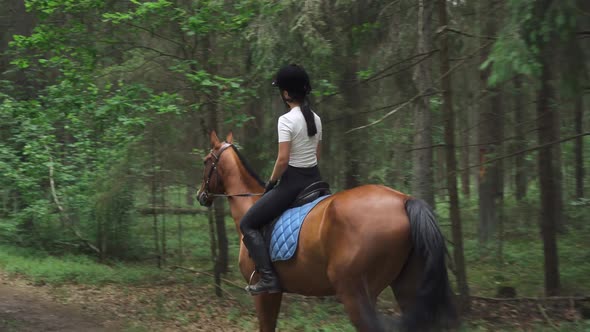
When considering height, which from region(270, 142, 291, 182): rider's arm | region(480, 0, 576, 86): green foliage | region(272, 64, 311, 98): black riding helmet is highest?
region(480, 0, 576, 86): green foliage

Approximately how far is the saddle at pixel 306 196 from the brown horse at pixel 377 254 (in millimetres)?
255

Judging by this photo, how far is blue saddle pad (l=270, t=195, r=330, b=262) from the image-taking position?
5.39 meters

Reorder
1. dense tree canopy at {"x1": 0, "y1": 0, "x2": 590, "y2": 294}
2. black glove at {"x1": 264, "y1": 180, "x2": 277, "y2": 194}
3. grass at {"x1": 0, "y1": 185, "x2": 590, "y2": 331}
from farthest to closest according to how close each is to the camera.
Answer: grass at {"x1": 0, "y1": 185, "x2": 590, "y2": 331} → dense tree canopy at {"x1": 0, "y1": 0, "x2": 590, "y2": 294} → black glove at {"x1": 264, "y1": 180, "x2": 277, "y2": 194}

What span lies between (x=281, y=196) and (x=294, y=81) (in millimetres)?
1170

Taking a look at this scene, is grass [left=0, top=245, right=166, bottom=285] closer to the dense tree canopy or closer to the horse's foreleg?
the dense tree canopy

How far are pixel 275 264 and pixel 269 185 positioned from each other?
2.68ft

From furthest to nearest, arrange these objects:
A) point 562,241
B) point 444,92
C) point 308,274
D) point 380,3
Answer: point 562,241
point 380,3
point 444,92
point 308,274

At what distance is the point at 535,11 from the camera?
18.6 feet

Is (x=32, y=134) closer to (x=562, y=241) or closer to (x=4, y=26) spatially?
(x=4, y=26)

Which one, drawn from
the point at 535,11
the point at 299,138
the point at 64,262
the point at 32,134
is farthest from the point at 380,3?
the point at 64,262

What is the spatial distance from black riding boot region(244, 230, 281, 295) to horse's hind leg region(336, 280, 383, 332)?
3.18ft

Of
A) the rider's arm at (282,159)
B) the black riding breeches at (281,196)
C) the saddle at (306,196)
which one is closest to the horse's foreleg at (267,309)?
the saddle at (306,196)

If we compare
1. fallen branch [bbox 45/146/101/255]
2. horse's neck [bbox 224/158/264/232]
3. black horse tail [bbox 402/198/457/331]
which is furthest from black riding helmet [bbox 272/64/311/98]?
fallen branch [bbox 45/146/101/255]

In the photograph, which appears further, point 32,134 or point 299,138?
point 32,134
